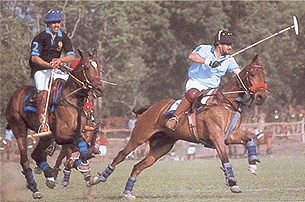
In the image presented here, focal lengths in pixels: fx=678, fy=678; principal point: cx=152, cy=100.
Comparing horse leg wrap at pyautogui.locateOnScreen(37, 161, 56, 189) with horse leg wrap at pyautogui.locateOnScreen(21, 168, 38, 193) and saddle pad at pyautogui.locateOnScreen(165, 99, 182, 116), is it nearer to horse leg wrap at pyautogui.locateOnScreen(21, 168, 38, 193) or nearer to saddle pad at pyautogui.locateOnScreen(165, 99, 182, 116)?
horse leg wrap at pyautogui.locateOnScreen(21, 168, 38, 193)

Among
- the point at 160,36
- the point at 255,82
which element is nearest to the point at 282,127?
the point at 160,36

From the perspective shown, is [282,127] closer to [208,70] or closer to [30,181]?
[208,70]

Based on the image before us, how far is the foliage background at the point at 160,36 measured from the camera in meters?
43.1

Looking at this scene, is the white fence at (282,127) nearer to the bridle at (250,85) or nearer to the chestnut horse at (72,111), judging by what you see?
the bridle at (250,85)

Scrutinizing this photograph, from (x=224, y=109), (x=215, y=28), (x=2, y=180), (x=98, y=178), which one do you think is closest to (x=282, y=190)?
(x=224, y=109)

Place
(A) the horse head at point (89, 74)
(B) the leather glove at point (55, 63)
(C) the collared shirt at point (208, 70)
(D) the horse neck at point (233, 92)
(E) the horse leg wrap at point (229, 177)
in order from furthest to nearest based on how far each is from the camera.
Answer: (C) the collared shirt at point (208, 70) → (B) the leather glove at point (55, 63) → (D) the horse neck at point (233, 92) → (A) the horse head at point (89, 74) → (E) the horse leg wrap at point (229, 177)

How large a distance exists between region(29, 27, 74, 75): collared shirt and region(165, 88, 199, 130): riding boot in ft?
7.18

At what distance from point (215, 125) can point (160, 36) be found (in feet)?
123

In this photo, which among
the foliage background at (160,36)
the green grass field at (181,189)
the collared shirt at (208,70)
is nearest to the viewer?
the green grass field at (181,189)

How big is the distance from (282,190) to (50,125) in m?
4.39

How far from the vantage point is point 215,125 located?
11.5 meters

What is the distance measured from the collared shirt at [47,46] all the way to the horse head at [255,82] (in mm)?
3186

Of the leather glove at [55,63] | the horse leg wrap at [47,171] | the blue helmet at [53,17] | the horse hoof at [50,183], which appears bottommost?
the horse hoof at [50,183]

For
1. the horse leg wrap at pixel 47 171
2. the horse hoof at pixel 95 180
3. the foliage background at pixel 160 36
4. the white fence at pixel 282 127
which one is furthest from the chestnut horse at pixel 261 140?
the horse hoof at pixel 95 180
